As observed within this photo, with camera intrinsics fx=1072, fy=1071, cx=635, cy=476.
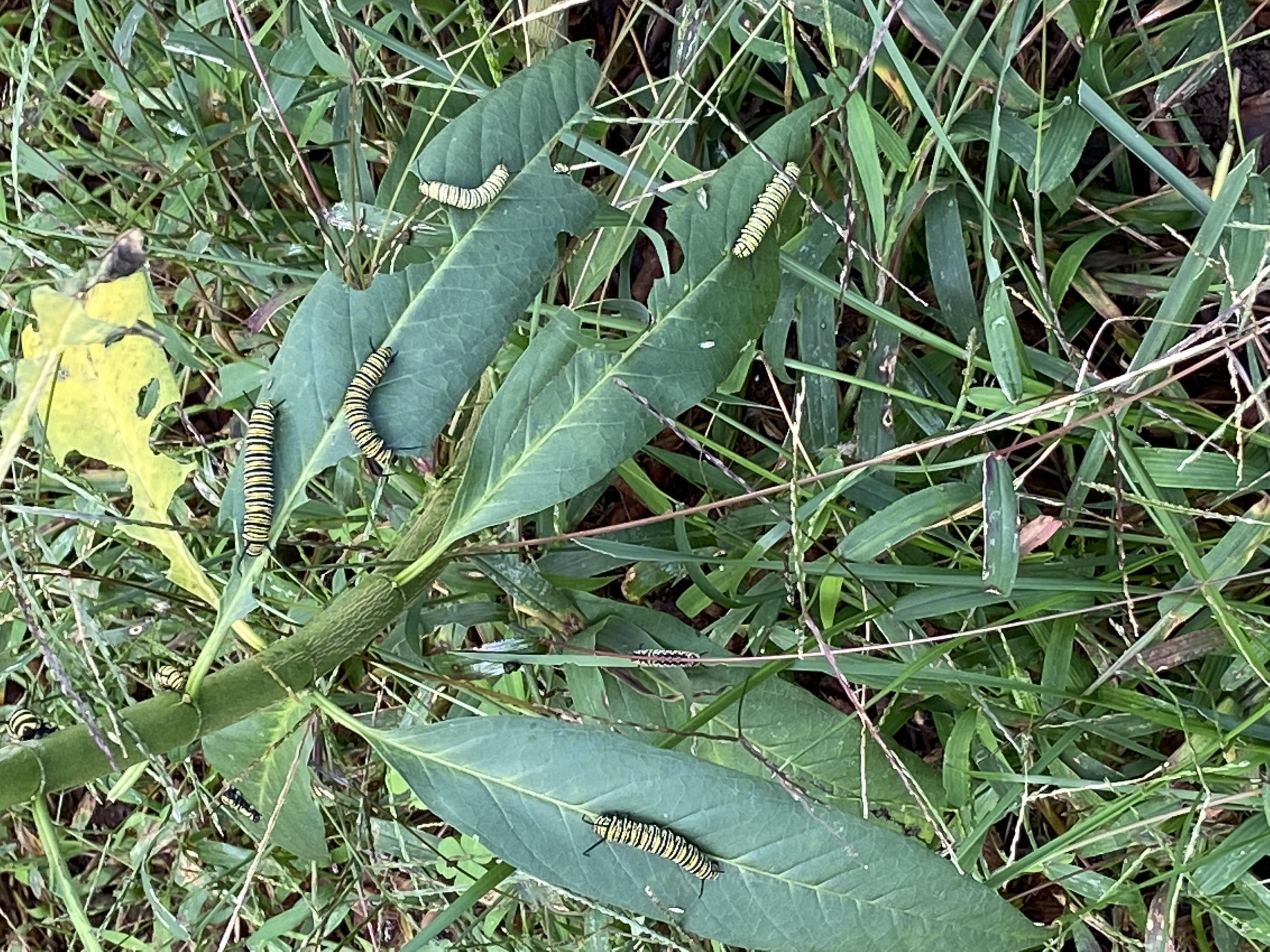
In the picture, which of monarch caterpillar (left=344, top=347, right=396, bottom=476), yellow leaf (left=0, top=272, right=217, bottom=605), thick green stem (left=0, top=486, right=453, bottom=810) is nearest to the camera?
thick green stem (left=0, top=486, right=453, bottom=810)

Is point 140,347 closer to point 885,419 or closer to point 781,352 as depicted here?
point 781,352

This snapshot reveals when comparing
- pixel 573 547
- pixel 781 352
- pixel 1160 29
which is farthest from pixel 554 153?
pixel 1160 29

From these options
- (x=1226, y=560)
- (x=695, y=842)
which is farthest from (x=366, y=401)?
(x=1226, y=560)

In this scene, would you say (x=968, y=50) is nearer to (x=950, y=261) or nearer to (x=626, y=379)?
(x=950, y=261)

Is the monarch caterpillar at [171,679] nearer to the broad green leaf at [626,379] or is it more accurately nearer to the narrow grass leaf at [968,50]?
the broad green leaf at [626,379]

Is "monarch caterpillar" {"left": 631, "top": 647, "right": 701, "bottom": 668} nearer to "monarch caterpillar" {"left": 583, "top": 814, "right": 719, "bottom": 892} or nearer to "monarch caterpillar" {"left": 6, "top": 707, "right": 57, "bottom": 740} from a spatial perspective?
"monarch caterpillar" {"left": 583, "top": 814, "right": 719, "bottom": 892}

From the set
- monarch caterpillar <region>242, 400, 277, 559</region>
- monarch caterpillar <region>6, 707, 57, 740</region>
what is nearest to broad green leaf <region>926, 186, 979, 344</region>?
monarch caterpillar <region>242, 400, 277, 559</region>
